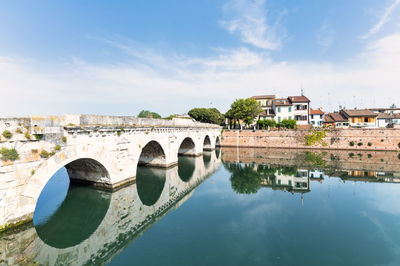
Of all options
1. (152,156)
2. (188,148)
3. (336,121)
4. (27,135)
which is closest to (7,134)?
(27,135)

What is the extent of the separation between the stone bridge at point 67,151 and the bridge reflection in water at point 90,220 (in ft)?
4.08

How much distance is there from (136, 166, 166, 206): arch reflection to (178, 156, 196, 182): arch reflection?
2.18 meters

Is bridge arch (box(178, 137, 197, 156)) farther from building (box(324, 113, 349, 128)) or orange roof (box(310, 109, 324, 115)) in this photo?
building (box(324, 113, 349, 128))

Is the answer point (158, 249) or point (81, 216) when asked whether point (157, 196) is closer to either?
point (81, 216)

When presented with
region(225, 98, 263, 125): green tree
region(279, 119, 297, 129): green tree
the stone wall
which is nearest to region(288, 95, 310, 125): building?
region(279, 119, 297, 129): green tree

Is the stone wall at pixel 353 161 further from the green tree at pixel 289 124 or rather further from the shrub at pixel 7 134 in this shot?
the shrub at pixel 7 134

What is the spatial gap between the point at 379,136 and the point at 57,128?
5390 centimetres

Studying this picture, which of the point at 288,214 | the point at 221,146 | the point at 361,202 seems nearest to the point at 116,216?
the point at 288,214

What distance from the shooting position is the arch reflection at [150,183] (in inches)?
684

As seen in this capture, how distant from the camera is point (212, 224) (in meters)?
12.9

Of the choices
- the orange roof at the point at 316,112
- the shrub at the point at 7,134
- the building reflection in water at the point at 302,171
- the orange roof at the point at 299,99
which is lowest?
the building reflection in water at the point at 302,171

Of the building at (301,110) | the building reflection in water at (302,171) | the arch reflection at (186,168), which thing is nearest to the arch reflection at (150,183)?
the arch reflection at (186,168)

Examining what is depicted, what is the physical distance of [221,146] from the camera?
5231cm

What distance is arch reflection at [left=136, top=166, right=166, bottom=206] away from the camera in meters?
17.4
